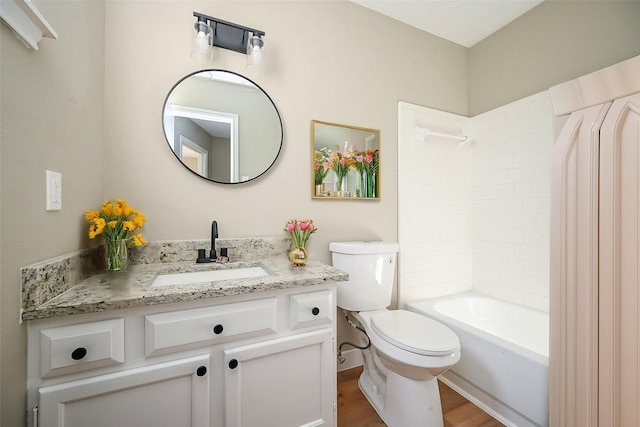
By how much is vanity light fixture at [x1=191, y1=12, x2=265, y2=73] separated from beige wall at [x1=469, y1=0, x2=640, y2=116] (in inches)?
76.3

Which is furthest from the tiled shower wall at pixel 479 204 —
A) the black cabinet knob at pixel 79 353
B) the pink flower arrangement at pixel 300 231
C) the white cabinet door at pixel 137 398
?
the black cabinet knob at pixel 79 353

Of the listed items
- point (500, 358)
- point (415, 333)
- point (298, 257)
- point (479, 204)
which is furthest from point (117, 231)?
point (479, 204)

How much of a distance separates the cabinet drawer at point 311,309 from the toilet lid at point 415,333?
356mm

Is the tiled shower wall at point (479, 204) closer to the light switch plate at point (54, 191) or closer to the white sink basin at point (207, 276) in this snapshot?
the white sink basin at point (207, 276)

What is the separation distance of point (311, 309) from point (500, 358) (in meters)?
1.11

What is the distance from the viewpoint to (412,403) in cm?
130

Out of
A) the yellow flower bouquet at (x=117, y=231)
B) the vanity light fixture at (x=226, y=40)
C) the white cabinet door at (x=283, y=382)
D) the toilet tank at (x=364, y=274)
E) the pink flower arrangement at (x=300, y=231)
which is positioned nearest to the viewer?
the white cabinet door at (x=283, y=382)

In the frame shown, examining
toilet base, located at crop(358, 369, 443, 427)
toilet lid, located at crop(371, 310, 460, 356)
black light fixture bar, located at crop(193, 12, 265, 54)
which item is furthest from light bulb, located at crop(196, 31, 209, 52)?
toilet base, located at crop(358, 369, 443, 427)

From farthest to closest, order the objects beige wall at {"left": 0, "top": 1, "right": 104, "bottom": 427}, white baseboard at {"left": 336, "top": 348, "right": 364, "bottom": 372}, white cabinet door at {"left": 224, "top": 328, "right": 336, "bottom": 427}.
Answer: white baseboard at {"left": 336, "top": 348, "right": 364, "bottom": 372} → white cabinet door at {"left": 224, "top": 328, "right": 336, "bottom": 427} → beige wall at {"left": 0, "top": 1, "right": 104, "bottom": 427}

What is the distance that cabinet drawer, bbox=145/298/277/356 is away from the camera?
0.88m

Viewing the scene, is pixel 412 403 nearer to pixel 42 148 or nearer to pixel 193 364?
pixel 193 364

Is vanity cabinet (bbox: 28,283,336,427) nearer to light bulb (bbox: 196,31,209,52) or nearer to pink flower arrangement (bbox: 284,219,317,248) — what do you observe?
pink flower arrangement (bbox: 284,219,317,248)

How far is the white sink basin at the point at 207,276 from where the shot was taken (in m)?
1.21

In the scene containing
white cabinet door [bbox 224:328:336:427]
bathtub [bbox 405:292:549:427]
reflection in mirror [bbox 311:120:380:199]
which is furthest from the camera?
reflection in mirror [bbox 311:120:380:199]
